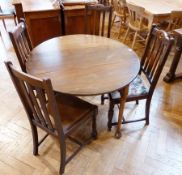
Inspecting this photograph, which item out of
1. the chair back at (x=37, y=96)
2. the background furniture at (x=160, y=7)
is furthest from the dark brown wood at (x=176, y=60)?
the chair back at (x=37, y=96)

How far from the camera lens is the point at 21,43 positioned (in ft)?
5.28

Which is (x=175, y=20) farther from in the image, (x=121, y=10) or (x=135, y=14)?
(x=121, y=10)

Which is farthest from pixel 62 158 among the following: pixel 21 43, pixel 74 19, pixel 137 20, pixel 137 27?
pixel 137 20

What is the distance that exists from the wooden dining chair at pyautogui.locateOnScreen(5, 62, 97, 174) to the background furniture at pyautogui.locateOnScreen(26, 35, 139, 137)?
177 mm

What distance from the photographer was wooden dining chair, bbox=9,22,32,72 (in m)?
1.47

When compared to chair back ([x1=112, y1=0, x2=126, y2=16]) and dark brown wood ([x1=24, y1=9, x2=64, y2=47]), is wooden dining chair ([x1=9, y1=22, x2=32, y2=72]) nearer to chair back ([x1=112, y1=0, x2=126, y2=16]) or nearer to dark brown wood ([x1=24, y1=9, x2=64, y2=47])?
dark brown wood ([x1=24, y1=9, x2=64, y2=47])

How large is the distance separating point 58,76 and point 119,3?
2.73m

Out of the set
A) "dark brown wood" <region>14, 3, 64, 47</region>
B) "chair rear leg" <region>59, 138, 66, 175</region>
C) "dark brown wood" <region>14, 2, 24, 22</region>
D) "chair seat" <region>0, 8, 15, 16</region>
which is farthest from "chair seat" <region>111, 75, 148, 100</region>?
"chair seat" <region>0, 8, 15, 16</region>

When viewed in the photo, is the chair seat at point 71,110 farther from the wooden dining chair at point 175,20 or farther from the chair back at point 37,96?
the wooden dining chair at point 175,20

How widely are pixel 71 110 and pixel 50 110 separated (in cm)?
27

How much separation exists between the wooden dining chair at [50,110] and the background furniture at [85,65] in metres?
0.18

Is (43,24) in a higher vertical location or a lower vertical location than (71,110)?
higher

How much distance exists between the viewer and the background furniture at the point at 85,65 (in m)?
1.29

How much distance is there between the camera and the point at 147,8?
9.97ft
